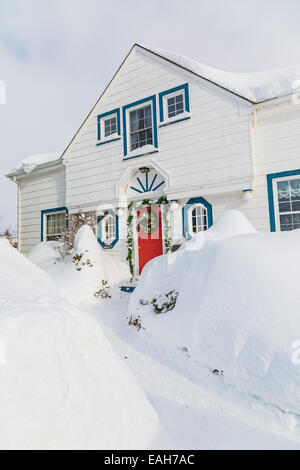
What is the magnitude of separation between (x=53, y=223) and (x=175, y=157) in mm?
6470

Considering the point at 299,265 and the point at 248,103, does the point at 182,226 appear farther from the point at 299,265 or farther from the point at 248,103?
the point at 299,265

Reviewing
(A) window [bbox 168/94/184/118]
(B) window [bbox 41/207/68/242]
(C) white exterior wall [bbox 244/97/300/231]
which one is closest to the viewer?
(C) white exterior wall [bbox 244/97/300/231]

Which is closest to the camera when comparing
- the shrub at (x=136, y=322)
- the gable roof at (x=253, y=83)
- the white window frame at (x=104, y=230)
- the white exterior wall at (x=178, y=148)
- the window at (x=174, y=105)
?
the shrub at (x=136, y=322)

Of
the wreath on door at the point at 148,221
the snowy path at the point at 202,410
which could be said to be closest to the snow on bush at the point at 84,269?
the wreath on door at the point at 148,221

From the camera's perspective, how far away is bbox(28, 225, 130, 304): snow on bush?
8.21 m

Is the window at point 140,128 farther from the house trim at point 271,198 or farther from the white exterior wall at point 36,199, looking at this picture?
the house trim at point 271,198

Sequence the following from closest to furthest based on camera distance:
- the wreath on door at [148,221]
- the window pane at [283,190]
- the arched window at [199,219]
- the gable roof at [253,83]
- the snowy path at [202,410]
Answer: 1. the snowy path at [202,410]
2. the window pane at [283,190]
3. the gable roof at [253,83]
4. the arched window at [199,219]
5. the wreath on door at [148,221]

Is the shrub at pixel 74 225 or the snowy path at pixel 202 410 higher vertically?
the shrub at pixel 74 225

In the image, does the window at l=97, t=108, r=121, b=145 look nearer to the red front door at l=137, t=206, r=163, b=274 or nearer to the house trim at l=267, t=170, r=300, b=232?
the red front door at l=137, t=206, r=163, b=274

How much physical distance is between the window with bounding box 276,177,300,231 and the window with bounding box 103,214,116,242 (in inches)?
227

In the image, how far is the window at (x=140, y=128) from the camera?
9367 millimetres

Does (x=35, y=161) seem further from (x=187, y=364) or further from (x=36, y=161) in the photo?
(x=187, y=364)

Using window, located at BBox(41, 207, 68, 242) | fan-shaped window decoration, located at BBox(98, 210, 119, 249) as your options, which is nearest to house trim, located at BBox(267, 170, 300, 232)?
fan-shaped window decoration, located at BBox(98, 210, 119, 249)
